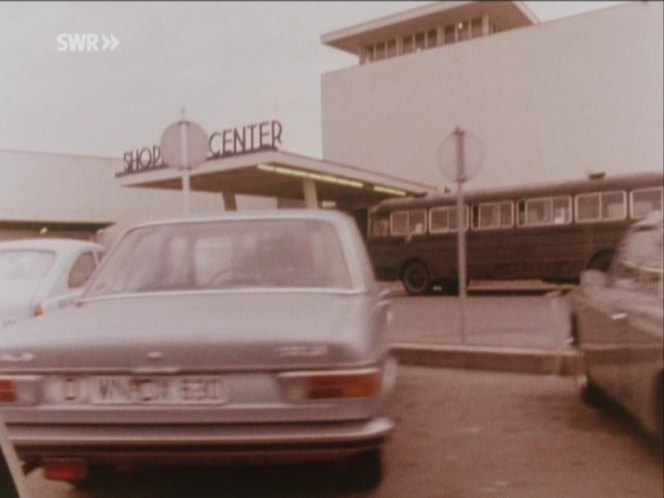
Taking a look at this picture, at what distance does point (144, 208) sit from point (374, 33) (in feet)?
43.5

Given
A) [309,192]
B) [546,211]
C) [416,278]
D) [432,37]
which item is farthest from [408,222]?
[432,37]

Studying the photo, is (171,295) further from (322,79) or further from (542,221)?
(322,79)

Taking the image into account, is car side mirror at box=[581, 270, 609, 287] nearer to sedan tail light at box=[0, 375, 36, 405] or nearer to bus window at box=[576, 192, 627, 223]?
sedan tail light at box=[0, 375, 36, 405]

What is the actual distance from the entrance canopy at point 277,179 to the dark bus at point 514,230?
8.05 ft

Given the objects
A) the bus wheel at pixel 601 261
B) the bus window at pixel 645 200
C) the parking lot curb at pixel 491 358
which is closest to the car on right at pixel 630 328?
the parking lot curb at pixel 491 358

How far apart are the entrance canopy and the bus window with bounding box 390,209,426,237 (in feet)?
9.42

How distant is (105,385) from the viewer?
3.43 metres

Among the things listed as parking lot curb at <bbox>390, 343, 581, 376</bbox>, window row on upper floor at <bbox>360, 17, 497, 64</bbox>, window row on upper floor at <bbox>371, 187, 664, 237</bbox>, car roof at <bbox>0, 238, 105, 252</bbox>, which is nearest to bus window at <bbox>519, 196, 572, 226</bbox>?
window row on upper floor at <bbox>371, 187, 664, 237</bbox>

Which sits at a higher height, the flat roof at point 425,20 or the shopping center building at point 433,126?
the flat roof at point 425,20

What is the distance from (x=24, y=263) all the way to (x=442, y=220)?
45.7ft

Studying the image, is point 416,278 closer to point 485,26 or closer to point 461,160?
point 461,160

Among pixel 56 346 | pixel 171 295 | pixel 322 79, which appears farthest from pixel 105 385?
pixel 322 79

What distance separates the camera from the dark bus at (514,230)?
58.4ft

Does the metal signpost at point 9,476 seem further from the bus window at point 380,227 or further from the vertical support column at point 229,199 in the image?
the vertical support column at point 229,199
